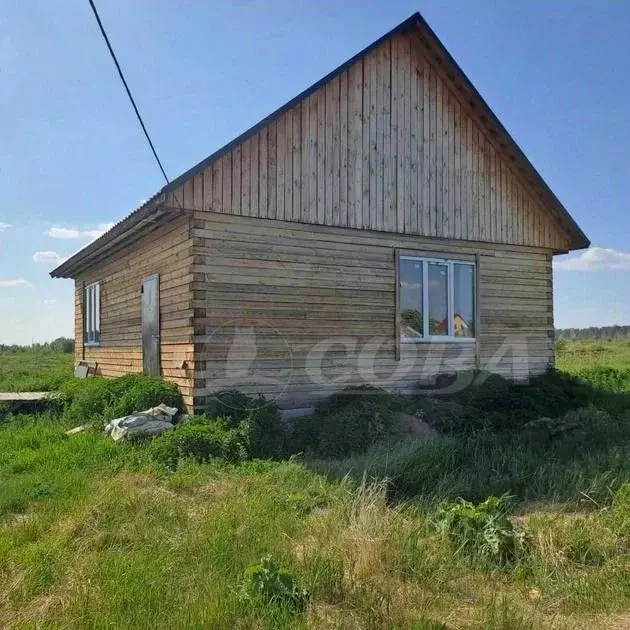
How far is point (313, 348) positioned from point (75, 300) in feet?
35.1

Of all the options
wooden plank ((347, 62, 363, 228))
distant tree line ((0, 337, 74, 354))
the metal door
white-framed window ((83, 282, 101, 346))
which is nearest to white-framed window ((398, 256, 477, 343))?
wooden plank ((347, 62, 363, 228))

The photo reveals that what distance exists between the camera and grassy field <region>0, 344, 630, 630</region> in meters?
3.65

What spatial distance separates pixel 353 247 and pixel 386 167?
177 centimetres

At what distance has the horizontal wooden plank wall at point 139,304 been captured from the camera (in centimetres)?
993

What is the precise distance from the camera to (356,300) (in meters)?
11.2

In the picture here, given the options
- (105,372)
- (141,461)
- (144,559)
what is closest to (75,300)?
(105,372)

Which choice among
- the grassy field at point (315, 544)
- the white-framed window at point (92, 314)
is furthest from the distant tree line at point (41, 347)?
the grassy field at point (315, 544)

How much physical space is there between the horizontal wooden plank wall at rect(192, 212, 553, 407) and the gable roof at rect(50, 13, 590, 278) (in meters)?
0.82

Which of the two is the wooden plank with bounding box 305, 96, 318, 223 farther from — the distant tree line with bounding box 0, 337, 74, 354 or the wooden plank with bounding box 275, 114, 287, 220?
the distant tree line with bounding box 0, 337, 74, 354

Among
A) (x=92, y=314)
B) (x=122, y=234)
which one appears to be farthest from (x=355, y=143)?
(x=92, y=314)

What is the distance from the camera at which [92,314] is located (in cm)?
1656

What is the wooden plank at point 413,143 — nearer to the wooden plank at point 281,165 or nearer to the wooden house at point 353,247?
the wooden house at point 353,247

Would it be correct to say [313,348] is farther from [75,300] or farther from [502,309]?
[75,300]

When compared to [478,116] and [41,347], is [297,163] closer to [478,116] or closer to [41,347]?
[478,116]
